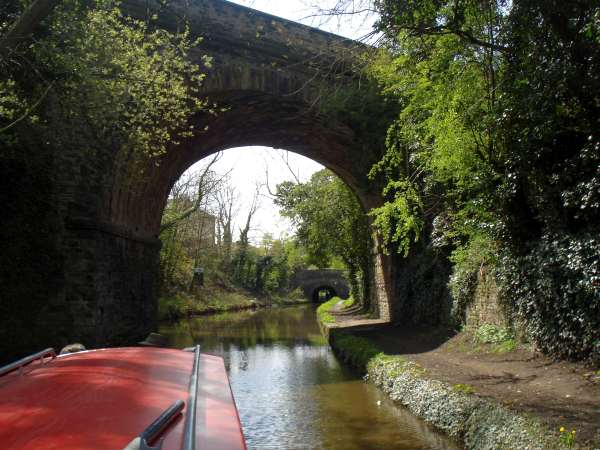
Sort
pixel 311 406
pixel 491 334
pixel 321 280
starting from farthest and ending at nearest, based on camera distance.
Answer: pixel 321 280 < pixel 491 334 < pixel 311 406

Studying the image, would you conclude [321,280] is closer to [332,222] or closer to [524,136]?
[332,222]

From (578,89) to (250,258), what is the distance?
34.7 m

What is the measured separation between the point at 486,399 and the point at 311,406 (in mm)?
2565

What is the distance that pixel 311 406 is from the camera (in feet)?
23.0

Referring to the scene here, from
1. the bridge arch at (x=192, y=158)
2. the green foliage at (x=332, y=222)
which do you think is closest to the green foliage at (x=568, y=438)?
the bridge arch at (x=192, y=158)

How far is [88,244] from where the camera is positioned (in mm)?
9719

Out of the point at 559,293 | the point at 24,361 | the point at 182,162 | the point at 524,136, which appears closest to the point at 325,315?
the point at 182,162

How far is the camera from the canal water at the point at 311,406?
541 cm

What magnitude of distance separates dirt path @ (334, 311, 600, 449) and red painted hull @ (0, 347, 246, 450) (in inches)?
110

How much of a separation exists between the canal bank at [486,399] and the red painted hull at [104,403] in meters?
2.60

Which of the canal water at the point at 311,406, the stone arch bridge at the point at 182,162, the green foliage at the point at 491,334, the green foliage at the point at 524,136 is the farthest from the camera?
the stone arch bridge at the point at 182,162

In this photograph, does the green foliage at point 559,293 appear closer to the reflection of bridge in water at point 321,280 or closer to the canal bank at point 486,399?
the canal bank at point 486,399

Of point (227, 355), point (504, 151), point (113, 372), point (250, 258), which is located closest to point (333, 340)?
point (227, 355)

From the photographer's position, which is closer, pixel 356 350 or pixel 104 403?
pixel 104 403
